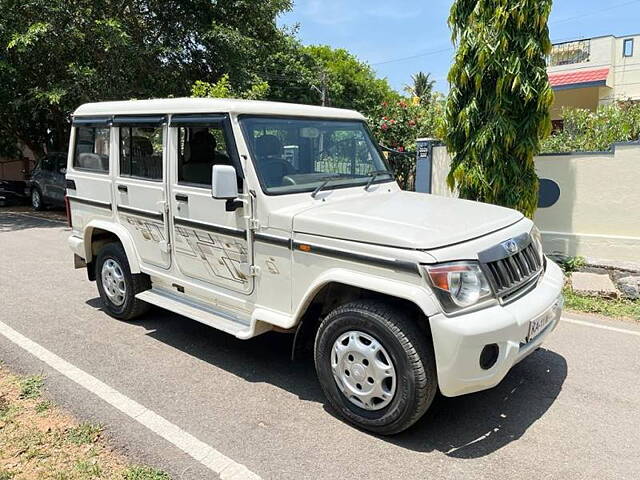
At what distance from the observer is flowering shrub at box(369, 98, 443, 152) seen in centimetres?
1048

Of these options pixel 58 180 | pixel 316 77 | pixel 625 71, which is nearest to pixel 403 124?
pixel 58 180

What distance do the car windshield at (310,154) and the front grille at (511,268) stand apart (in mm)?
1458

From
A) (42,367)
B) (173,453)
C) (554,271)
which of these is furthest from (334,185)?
(42,367)

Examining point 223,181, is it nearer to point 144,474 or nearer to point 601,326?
point 144,474

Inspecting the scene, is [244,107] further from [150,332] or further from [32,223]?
[32,223]

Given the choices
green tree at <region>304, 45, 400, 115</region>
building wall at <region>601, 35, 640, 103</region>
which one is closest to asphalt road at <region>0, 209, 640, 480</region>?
building wall at <region>601, 35, 640, 103</region>

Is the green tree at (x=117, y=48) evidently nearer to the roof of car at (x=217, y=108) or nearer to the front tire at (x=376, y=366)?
the roof of car at (x=217, y=108)

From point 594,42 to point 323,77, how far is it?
12502 millimetres

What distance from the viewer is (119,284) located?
5484 mm

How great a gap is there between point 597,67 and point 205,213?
24.6 metres

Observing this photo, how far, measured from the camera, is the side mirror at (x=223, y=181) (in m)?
3.71

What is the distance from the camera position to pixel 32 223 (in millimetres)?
13281

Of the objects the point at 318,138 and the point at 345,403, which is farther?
the point at 318,138

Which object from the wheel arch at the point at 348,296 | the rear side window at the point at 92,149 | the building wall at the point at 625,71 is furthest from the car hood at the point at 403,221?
the building wall at the point at 625,71
